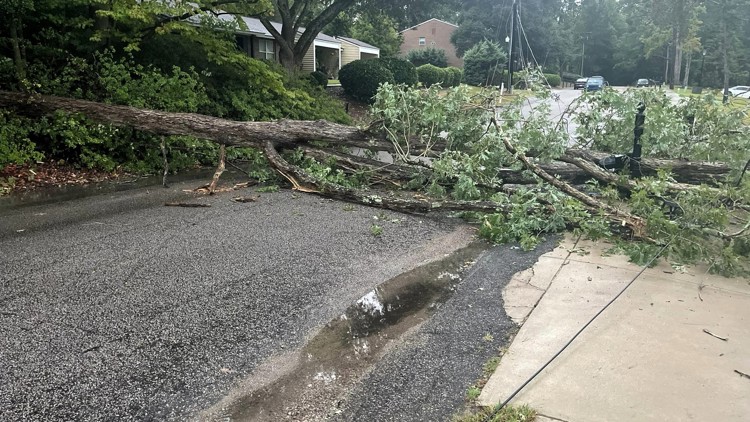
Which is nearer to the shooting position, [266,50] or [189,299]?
[189,299]

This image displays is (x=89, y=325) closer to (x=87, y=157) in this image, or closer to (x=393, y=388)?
(x=393, y=388)

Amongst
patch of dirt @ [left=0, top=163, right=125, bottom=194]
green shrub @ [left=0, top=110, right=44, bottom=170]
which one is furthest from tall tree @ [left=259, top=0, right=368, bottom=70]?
green shrub @ [left=0, top=110, right=44, bottom=170]

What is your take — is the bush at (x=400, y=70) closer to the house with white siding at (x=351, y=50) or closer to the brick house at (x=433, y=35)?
the house with white siding at (x=351, y=50)

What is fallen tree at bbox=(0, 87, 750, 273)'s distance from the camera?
5055 mm

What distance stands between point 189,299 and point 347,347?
4.32 ft

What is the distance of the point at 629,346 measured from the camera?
3195 mm

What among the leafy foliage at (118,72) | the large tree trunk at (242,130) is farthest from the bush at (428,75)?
the large tree trunk at (242,130)

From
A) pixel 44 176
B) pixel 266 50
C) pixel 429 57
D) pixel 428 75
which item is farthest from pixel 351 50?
pixel 44 176

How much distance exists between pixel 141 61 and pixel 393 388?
9510mm

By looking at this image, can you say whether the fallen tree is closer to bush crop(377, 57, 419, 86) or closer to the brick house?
bush crop(377, 57, 419, 86)

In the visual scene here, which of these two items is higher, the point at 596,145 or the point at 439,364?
the point at 596,145

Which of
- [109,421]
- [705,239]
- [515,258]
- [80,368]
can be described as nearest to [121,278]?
[80,368]

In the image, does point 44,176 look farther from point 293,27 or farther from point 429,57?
point 429,57

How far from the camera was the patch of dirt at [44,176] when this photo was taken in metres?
7.39
